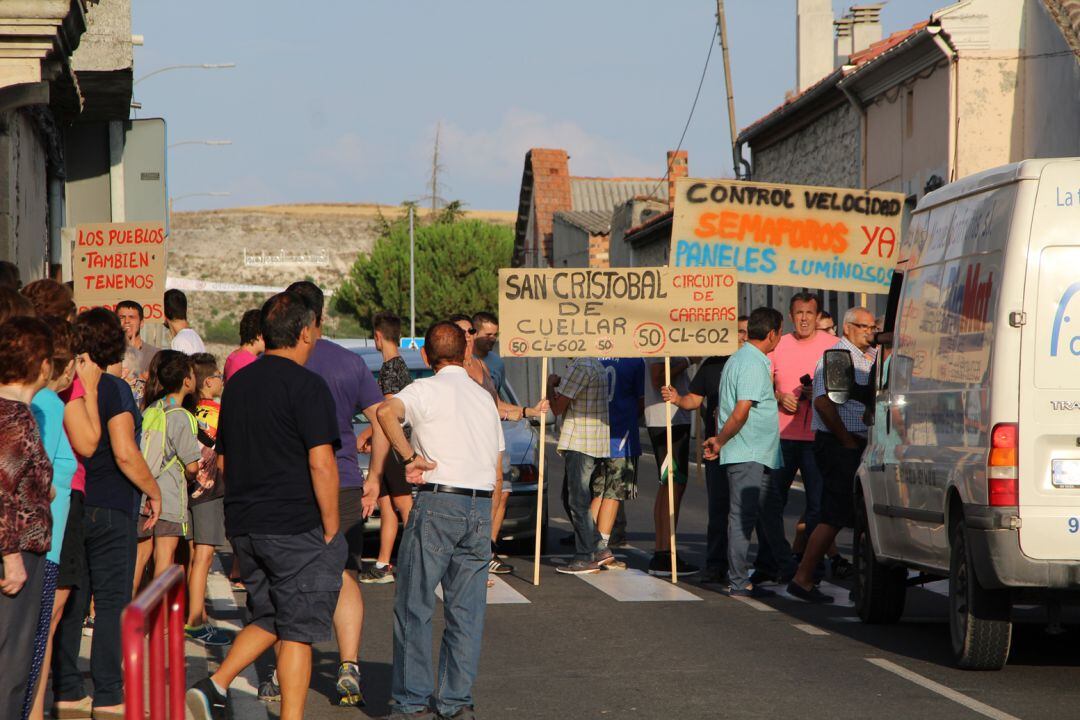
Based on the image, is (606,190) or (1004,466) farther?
(606,190)

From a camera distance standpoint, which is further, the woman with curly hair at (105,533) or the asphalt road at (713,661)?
the asphalt road at (713,661)

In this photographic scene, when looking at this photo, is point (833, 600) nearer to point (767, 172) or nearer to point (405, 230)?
point (767, 172)

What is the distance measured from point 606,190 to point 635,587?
58.5m

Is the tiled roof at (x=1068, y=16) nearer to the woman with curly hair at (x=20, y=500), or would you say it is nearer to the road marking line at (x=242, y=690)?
the road marking line at (x=242, y=690)

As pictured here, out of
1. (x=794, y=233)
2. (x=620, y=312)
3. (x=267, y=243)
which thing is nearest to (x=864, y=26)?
(x=794, y=233)

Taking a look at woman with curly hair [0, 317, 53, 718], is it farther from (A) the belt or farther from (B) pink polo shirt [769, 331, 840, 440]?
(B) pink polo shirt [769, 331, 840, 440]

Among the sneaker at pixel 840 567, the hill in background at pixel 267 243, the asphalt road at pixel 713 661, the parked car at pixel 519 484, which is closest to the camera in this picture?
the asphalt road at pixel 713 661

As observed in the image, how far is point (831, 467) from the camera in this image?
11.4 m

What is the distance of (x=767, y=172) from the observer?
35.5 meters

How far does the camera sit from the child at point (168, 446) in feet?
29.9

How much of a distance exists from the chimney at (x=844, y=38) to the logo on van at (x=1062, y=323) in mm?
28163

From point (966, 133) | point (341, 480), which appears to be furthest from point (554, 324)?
point (966, 133)

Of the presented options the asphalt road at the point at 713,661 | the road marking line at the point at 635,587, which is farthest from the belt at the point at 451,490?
the road marking line at the point at 635,587

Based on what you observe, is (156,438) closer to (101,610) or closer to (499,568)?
(101,610)
